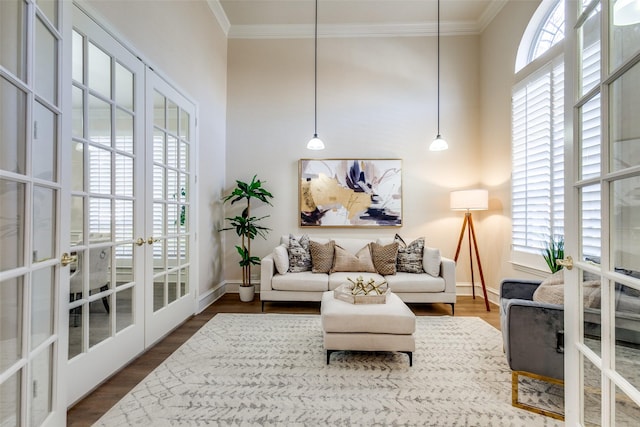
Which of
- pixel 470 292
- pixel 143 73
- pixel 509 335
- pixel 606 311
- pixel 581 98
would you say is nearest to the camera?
pixel 606 311

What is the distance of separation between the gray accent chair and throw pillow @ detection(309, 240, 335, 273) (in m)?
2.24

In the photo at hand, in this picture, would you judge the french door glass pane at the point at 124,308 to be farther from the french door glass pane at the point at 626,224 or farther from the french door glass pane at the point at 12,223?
the french door glass pane at the point at 626,224

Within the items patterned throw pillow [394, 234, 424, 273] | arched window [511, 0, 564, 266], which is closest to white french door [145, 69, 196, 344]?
patterned throw pillow [394, 234, 424, 273]

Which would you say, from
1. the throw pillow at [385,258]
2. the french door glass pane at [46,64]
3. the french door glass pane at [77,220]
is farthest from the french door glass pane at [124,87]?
the throw pillow at [385,258]

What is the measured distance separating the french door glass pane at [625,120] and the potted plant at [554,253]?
2056mm

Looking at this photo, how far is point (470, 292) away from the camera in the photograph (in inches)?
167

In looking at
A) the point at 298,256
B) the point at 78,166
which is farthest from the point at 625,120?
the point at 298,256

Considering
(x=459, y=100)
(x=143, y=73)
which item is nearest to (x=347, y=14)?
(x=459, y=100)

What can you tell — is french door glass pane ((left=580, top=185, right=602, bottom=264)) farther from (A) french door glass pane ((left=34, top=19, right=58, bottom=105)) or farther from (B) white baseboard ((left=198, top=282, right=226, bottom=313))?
(B) white baseboard ((left=198, top=282, right=226, bottom=313))

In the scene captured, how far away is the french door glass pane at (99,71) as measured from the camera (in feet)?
6.44

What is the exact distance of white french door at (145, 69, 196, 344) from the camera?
257 cm

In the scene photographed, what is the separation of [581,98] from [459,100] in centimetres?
Answer: 349

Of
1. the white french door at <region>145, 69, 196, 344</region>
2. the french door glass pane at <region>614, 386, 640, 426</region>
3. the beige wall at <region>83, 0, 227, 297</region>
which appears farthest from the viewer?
the white french door at <region>145, 69, 196, 344</region>

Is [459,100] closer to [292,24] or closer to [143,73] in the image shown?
[292,24]
